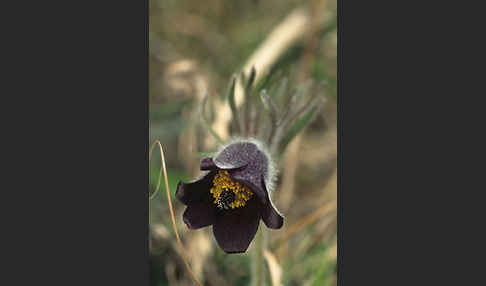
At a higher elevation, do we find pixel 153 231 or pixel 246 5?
pixel 246 5

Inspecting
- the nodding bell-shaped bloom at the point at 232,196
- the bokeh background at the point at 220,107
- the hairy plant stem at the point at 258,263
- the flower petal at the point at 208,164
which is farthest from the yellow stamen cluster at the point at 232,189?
the bokeh background at the point at 220,107

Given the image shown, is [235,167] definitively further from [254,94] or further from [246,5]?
[246,5]

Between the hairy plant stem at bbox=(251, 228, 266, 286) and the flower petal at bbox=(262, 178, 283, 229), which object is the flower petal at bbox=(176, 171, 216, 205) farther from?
the hairy plant stem at bbox=(251, 228, 266, 286)

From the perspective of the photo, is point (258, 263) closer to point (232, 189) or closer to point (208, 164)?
point (232, 189)

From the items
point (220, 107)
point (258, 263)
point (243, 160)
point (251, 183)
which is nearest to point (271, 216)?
point (251, 183)

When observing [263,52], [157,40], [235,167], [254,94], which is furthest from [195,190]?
[157,40]

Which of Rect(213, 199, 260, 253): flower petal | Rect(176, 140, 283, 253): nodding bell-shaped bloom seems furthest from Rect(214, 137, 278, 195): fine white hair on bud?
Rect(213, 199, 260, 253): flower petal

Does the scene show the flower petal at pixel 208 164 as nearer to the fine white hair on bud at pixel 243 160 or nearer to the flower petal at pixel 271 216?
the fine white hair on bud at pixel 243 160
